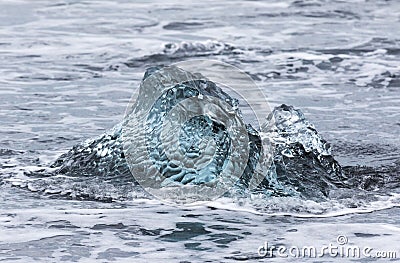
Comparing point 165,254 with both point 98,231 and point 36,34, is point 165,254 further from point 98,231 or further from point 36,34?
point 36,34

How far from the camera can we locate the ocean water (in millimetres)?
4504

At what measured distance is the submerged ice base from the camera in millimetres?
5254

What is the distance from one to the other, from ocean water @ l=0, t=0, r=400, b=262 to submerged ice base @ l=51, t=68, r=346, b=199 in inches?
5.8

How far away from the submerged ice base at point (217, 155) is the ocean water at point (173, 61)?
15 cm

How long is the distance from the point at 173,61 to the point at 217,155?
4327 mm

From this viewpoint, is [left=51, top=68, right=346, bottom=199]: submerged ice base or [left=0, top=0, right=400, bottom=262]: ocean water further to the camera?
[left=51, top=68, right=346, bottom=199]: submerged ice base

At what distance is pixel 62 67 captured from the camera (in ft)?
30.0

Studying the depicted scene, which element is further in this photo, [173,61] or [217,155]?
[173,61]

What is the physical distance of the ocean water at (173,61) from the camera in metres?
4.50

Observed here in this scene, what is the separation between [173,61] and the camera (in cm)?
955

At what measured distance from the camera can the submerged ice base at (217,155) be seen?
525 cm

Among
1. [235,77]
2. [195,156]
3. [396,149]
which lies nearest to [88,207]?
[195,156]

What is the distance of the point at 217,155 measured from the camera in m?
5.32

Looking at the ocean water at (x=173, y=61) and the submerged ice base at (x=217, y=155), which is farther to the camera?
the submerged ice base at (x=217, y=155)
